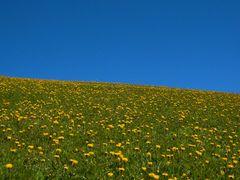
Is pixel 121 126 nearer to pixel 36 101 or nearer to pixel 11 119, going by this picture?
pixel 11 119

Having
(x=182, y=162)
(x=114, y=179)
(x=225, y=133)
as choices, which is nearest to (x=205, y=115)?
(x=225, y=133)

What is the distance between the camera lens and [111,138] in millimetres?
14148

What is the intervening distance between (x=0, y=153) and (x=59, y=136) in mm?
2825

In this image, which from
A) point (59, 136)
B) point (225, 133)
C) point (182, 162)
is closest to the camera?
point (182, 162)

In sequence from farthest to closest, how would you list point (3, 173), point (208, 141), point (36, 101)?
1. point (36, 101)
2. point (208, 141)
3. point (3, 173)

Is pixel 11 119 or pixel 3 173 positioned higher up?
pixel 11 119

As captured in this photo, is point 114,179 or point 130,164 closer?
point 114,179

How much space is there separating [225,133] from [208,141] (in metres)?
2.33

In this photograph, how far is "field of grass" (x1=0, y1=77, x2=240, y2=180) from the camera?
1058cm

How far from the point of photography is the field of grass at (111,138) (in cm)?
1058

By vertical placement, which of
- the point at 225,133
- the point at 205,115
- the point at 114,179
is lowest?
the point at 114,179

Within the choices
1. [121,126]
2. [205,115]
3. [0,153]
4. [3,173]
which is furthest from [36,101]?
[3,173]

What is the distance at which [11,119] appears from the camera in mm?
15891

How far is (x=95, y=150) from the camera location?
12.2 meters
